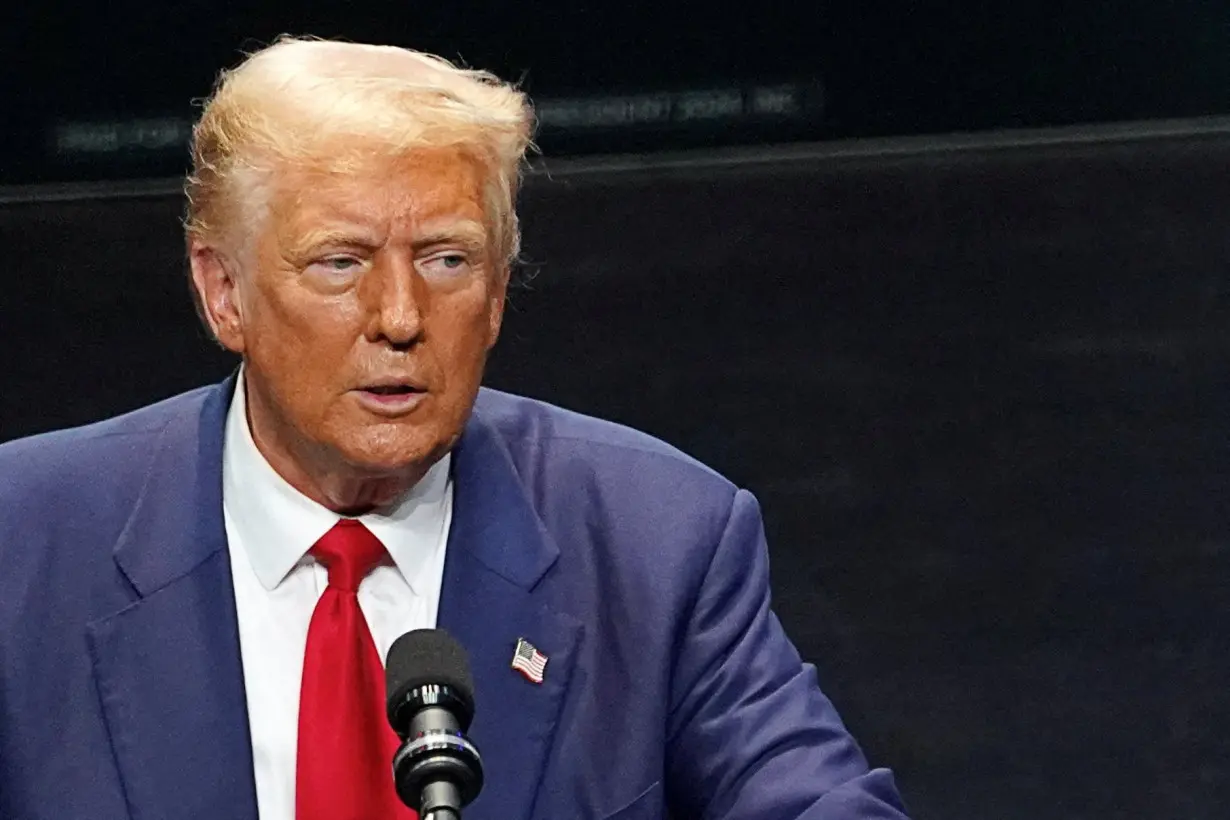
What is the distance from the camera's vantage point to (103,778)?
69.6 inches

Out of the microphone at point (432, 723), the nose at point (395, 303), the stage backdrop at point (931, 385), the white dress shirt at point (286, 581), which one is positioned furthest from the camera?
the stage backdrop at point (931, 385)

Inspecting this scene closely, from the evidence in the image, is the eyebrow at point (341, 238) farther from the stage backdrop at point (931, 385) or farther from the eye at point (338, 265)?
the stage backdrop at point (931, 385)

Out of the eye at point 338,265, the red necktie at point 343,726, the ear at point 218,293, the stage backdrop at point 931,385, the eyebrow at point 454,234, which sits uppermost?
the eyebrow at point 454,234

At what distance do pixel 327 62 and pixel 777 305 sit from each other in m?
1.29

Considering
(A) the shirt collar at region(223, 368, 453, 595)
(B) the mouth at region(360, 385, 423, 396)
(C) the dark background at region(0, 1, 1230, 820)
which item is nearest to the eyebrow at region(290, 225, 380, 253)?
(B) the mouth at region(360, 385, 423, 396)

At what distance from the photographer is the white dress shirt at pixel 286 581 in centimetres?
181

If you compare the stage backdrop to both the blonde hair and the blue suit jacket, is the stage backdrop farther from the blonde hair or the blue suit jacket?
the blonde hair

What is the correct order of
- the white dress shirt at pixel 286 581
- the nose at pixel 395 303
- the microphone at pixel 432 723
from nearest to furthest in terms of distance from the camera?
the microphone at pixel 432 723, the nose at pixel 395 303, the white dress shirt at pixel 286 581

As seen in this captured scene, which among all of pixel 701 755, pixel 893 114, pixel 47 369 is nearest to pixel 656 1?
pixel 893 114

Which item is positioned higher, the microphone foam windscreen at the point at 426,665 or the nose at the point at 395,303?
the nose at the point at 395,303

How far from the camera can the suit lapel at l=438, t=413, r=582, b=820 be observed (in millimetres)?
1792

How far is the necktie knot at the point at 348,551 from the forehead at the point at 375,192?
0.26m

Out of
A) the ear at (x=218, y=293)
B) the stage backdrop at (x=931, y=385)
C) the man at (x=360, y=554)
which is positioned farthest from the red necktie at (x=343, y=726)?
the stage backdrop at (x=931, y=385)

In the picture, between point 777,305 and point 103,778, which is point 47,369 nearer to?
point 777,305
